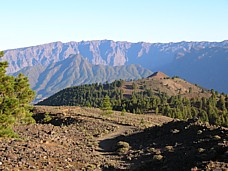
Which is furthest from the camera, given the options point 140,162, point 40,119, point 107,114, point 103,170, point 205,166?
point 107,114

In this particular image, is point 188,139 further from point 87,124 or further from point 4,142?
point 87,124

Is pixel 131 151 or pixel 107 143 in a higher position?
pixel 131 151

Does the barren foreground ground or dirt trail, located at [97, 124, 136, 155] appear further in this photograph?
dirt trail, located at [97, 124, 136, 155]

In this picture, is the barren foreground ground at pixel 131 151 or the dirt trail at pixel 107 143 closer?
the barren foreground ground at pixel 131 151

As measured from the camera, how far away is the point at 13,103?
35406 millimetres

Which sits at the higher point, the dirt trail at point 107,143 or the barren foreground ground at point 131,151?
the barren foreground ground at point 131,151

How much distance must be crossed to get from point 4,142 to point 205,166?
56.6ft

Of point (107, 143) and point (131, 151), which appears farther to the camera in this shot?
point (107, 143)

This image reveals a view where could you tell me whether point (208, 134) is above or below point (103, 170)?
above

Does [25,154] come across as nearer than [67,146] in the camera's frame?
Yes

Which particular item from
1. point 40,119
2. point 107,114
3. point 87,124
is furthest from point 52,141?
point 107,114

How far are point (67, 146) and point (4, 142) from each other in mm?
7263

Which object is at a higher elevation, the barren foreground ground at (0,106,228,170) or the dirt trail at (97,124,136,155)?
the barren foreground ground at (0,106,228,170)

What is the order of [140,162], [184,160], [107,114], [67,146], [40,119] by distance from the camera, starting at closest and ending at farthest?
[184,160], [140,162], [67,146], [40,119], [107,114]
